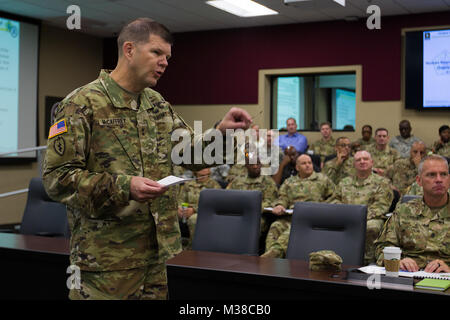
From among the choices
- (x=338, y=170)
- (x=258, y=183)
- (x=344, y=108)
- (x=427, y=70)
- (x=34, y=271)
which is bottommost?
(x=34, y=271)

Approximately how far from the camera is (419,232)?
278cm

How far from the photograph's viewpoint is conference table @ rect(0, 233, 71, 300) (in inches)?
105

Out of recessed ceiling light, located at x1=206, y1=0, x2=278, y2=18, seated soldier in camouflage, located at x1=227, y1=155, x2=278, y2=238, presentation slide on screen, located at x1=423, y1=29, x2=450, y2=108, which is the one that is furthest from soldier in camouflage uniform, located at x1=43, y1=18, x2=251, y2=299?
presentation slide on screen, located at x1=423, y1=29, x2=450, y2=108

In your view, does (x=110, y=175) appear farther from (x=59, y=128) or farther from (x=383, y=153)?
(x=383, y=153)

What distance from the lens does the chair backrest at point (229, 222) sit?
11.1 feet

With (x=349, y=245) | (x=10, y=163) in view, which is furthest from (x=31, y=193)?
(x=10, y=163)

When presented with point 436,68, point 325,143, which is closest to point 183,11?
point 325,143

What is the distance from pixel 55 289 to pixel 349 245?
1.56 metres

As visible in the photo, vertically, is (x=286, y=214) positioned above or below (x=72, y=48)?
→ below

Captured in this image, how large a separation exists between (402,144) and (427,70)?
114 cm

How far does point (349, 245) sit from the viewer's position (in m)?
2.95

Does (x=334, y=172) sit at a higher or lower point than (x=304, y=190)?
higher
